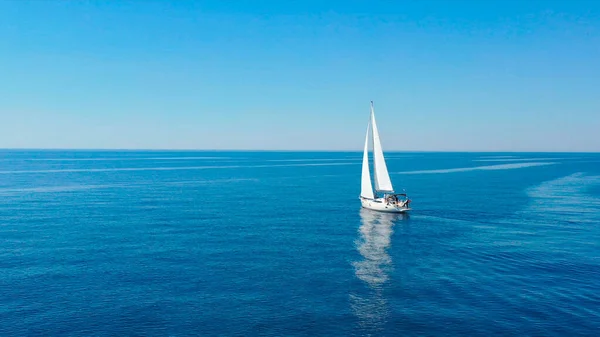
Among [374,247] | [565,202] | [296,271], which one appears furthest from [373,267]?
[565,202]

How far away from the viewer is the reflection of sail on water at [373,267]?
1794 inches

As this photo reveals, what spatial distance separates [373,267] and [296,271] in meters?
11.9

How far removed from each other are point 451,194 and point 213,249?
9677 centimetres

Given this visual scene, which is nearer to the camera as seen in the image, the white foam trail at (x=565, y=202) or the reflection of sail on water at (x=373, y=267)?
the reflection of sail on water at (x=373, y=267)

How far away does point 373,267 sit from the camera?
61562 millimetres

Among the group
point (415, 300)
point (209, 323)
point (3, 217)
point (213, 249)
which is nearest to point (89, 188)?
point (3, 217)

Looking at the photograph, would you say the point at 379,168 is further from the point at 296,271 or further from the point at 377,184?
the point at 296,271

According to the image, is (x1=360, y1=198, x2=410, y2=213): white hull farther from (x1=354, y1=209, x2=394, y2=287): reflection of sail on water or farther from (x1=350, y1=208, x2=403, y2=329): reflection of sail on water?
(x1=350, y1=208, x2=403, y2=329): reflection of sail on water

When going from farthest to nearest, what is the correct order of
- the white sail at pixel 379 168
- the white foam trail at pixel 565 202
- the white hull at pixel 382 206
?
the white sail at pixel 379 168
the white hull at pixel 382 206
the white foam trail at pixel 565 202

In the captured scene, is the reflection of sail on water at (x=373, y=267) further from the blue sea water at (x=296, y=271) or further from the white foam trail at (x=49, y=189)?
the white foam trail at (x=49, y=189)

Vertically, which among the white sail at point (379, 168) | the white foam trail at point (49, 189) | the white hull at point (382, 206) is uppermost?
the white sail at point (379, 168)

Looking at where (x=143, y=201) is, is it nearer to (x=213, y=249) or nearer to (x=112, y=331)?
(x=213, y=249)

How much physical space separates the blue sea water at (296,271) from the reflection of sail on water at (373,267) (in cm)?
26

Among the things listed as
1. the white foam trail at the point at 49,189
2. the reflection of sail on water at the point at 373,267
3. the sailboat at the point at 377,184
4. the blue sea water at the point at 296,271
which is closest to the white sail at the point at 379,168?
the sailboat at the point at 377,184
